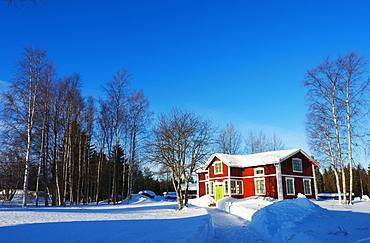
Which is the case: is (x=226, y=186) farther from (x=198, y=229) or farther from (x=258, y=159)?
(x=198, y=229)

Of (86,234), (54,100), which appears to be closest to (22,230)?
(86,234)

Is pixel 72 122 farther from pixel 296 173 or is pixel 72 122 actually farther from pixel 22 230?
pixel 296 173

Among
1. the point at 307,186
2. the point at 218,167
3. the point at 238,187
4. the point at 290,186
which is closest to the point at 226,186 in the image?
the point at 238,187

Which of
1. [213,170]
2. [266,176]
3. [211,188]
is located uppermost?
[213,170]

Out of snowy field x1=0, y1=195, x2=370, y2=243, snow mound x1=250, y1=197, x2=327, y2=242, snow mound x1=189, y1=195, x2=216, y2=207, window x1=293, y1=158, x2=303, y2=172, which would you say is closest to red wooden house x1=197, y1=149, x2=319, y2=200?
window x1=293, y1=158, x2=303, y2=172

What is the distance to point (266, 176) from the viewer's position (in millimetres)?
30688

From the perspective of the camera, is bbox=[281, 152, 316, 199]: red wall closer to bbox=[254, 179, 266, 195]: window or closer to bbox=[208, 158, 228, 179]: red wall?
bbox=[254, 179, 266, 195]: window

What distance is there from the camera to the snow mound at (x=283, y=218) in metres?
9.83

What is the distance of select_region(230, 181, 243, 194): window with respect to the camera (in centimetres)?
3167

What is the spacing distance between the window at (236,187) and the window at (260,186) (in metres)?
1.94

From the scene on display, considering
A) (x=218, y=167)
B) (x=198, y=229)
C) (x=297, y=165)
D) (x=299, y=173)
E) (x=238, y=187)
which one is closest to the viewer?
(x=198, y=229)

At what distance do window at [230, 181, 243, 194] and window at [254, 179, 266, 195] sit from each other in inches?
76.6

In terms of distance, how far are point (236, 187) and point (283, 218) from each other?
21.2 m

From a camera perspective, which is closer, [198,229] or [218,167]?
[198,229]
